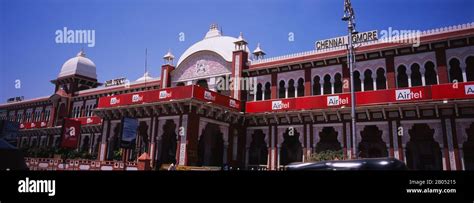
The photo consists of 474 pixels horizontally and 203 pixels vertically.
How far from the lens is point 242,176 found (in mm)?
3459

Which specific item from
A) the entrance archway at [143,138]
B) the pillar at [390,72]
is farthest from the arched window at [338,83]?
the entrance archway at [143,138]

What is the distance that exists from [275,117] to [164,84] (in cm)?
1156

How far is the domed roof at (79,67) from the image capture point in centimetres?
4094

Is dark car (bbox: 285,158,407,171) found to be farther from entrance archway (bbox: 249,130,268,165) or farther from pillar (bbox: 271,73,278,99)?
entrance archway (bbox: 249,130,268,165)

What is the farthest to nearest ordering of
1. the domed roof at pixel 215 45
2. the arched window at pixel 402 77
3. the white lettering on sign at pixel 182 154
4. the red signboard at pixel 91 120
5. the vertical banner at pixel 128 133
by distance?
the red signboard at pixel 91 120 < the domed roof at pixel 215 45 < the arched window at pixel 402 77 < the white lettering on sign at pixel 182 154 < the vertical banner at pixel 128 133

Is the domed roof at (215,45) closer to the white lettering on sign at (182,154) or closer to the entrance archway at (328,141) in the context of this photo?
the white lettering on sign at (182,154)

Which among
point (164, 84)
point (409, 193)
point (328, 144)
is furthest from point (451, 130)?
point (164, 84)

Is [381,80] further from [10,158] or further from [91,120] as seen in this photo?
[91,120]

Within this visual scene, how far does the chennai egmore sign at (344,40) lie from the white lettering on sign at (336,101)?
402 centimetres

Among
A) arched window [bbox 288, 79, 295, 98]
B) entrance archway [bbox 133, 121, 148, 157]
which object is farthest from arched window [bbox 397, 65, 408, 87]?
entrance archway [bbox 133, 121, 148, 157]

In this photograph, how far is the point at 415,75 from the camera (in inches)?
864

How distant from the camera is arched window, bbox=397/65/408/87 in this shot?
22.0 meters

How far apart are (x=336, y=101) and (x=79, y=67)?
3349 centimetres

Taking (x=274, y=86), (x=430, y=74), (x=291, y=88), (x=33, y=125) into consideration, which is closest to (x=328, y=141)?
(x=291, y=88)
